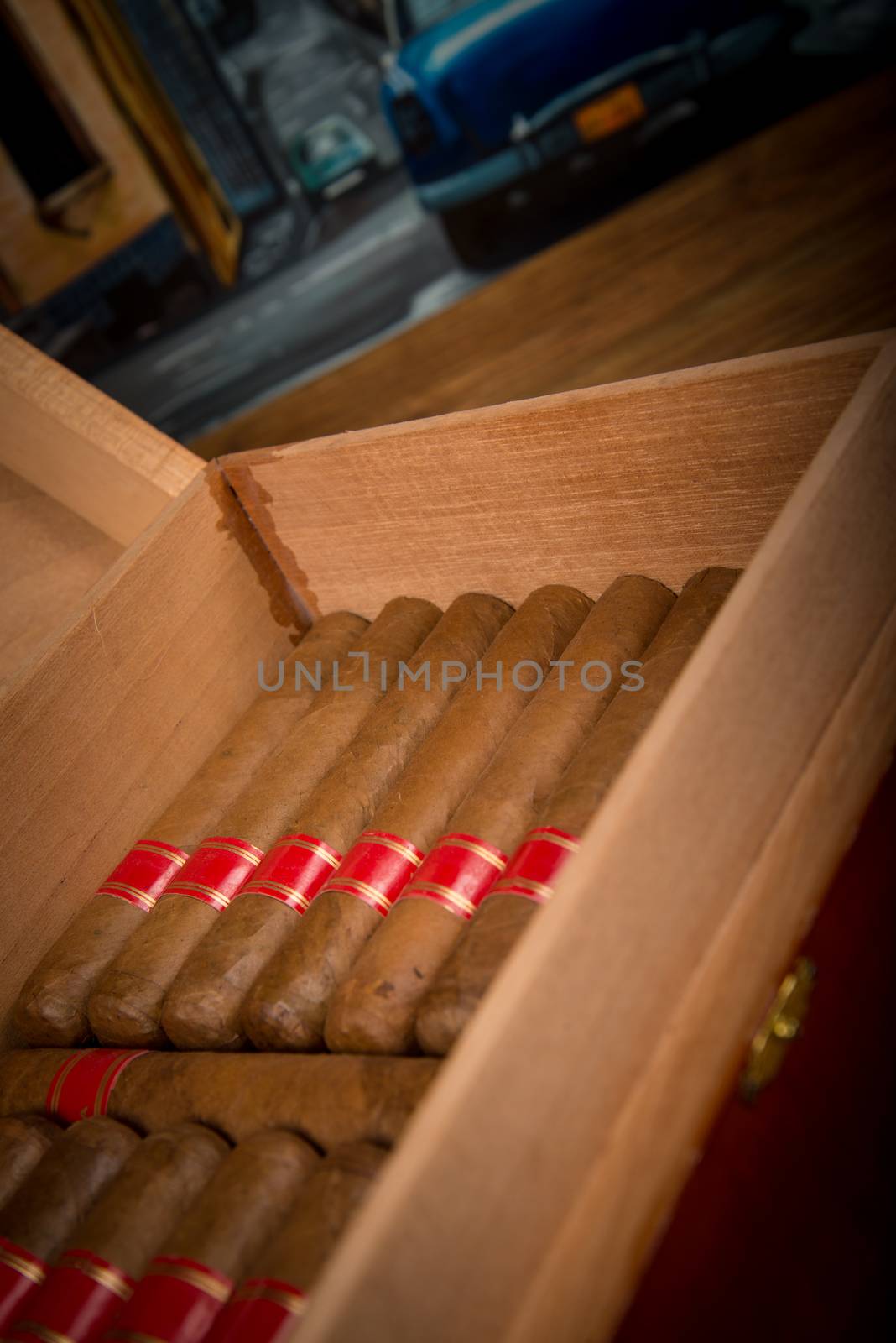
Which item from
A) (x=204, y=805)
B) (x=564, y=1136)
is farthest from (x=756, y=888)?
(x=204, y=805)

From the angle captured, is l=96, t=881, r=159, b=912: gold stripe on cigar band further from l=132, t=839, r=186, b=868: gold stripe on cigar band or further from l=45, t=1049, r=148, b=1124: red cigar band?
l=45, t=1049, r=148, b=1124: red cigar band

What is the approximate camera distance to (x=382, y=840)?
1521mm

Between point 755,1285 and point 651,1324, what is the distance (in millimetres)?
104

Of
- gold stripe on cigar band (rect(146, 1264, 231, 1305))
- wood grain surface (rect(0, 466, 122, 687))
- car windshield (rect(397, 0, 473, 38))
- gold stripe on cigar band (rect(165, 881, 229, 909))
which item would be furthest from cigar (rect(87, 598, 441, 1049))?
car windshield (rect(397, 0, 473, 38))

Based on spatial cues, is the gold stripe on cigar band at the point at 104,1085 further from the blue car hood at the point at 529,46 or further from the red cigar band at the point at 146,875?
the blue car hood at the point at 529,46

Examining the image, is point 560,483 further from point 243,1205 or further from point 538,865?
point 243,1205

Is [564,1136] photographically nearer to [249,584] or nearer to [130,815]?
[130,815]

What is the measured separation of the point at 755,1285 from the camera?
3.17ft

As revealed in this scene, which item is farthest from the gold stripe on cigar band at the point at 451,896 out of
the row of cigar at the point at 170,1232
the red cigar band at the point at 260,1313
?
the red cigar band at the point at 260,1313

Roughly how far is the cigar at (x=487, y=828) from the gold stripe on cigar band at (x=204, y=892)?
358 millimetres

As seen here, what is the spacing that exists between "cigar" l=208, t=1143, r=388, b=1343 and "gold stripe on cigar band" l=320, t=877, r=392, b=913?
399 mm

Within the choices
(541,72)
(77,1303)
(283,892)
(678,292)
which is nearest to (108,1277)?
(77,1303)

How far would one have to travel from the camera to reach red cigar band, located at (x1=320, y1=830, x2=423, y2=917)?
1.49 m

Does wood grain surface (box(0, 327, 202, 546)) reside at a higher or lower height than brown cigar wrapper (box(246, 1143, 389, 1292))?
higher
